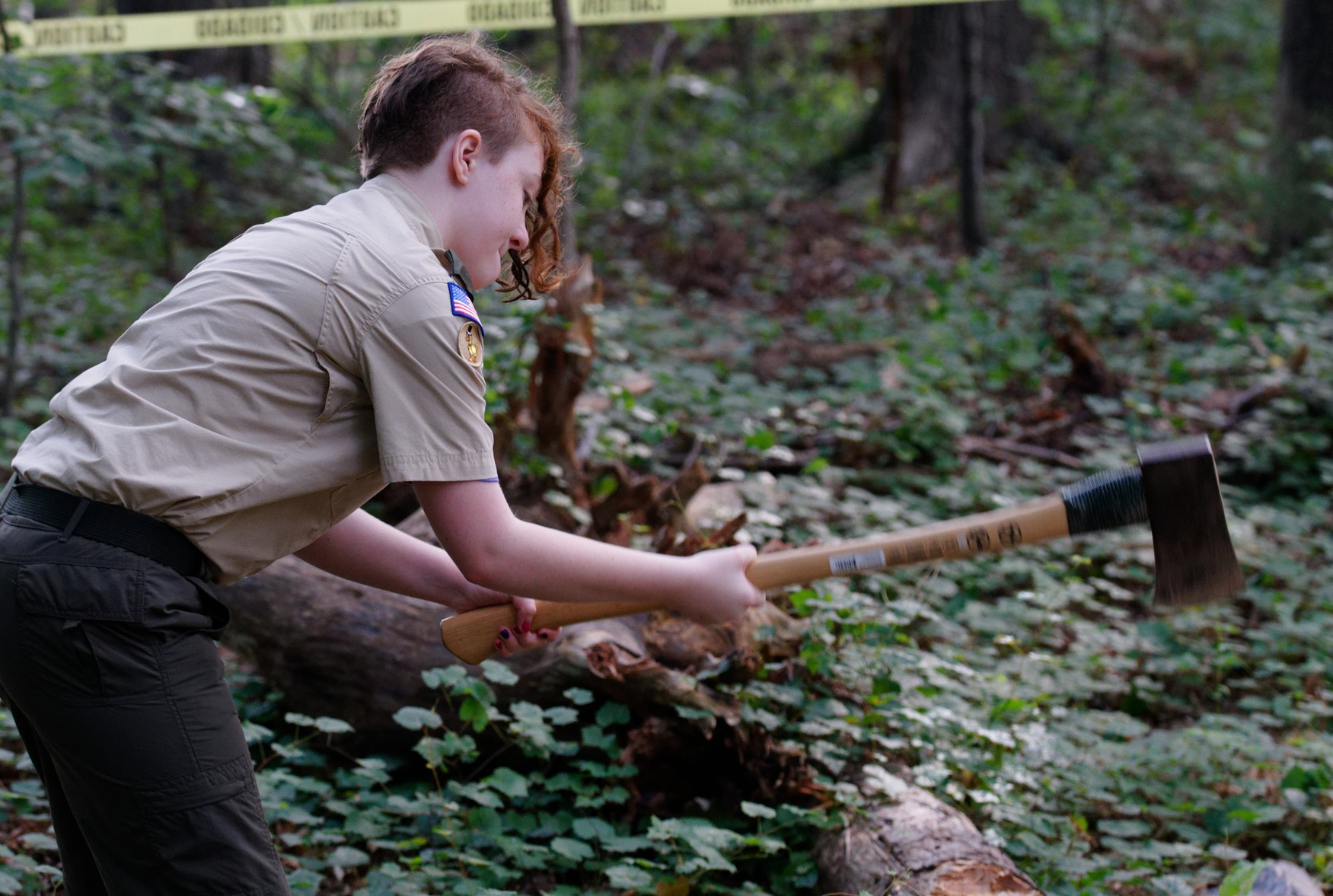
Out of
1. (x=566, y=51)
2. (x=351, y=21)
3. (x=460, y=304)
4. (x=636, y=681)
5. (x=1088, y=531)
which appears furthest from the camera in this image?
(x=351, y=21)

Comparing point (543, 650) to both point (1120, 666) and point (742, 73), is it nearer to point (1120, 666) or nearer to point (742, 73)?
point (1120, 666)

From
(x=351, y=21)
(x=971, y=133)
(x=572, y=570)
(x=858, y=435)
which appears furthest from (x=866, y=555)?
(x=971, y=133)

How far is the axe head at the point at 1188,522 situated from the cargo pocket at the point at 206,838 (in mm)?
1654

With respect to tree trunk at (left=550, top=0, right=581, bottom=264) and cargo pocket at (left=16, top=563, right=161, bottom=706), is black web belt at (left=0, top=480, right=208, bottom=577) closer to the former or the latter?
cargo pocket at (left=16, top=563, right=161, bottom=706)

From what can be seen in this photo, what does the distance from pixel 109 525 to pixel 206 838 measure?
0.49 m

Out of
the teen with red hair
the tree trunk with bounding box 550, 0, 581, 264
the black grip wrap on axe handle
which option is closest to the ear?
the teen with red hair

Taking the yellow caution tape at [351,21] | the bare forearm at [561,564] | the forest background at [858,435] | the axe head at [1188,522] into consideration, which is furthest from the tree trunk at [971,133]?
the bare forearm at [561,564]

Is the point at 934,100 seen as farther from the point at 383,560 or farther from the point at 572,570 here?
the point at 572,570

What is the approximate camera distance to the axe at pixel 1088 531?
2020 mm

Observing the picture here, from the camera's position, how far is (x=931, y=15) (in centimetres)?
1053

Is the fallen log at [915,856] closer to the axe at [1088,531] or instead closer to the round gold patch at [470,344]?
the axe at [1088,531]

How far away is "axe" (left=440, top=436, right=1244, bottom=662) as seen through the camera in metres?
2.02

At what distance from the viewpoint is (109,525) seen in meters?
1.60

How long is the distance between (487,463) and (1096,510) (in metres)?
1.13
